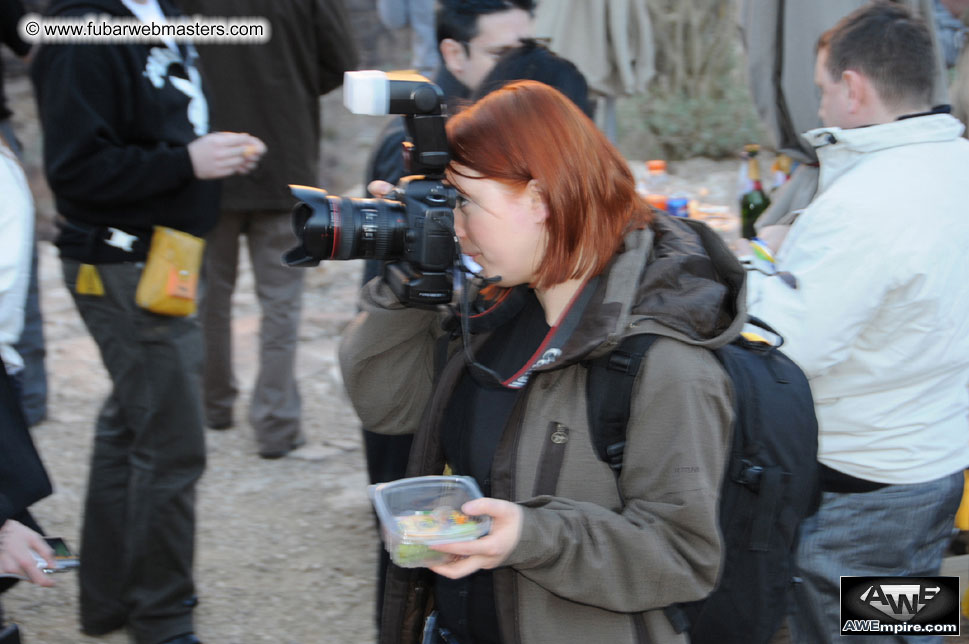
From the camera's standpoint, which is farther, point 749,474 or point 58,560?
point 58,560

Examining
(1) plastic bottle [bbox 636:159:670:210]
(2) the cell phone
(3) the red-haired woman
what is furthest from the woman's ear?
(1) plastic bottle [bbox 636:159:670:210]

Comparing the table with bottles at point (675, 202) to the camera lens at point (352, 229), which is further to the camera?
the table with bottles at point (675, 202)

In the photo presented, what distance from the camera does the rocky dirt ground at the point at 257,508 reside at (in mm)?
3479

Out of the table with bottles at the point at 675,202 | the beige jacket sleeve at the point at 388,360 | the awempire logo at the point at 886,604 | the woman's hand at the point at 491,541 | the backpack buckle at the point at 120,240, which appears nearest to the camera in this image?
the woman's hand at the point at 491,541

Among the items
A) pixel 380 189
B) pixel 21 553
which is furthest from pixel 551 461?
pixel 21 553

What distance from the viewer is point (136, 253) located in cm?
294

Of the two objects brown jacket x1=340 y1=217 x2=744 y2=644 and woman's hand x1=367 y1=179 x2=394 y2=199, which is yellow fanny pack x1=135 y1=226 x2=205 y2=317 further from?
brown jacket x1=340 y1=217 x2=744 y2=644

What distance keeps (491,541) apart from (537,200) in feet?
1.96

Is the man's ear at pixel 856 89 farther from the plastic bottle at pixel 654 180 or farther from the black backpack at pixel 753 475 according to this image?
the plastic bottle at pixel 654 180

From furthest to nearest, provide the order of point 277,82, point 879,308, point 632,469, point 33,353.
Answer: point 33,353, point 277,82, point 879,308, point 632,469

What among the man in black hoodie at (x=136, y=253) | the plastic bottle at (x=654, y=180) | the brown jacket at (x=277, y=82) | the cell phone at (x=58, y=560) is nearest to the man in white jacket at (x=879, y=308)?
the plastic bottle at (x=654, y=180)

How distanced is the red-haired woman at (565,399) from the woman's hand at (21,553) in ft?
2.42

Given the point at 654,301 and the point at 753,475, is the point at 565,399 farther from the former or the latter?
the point at 753,475

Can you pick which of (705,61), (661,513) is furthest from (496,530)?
(705,61)
